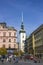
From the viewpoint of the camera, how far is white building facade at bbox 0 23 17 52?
12925cm

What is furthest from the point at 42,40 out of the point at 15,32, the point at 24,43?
the point at 24,43

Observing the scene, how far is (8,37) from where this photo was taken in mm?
130125

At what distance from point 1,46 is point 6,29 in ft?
28.3

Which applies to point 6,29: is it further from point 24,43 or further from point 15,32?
point 24,43

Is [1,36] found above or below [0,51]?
above

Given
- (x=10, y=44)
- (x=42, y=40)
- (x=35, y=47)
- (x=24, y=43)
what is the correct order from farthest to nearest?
(x=24, y=43) < (x=35, y=47) < (x=10, y=44) < (x=42, y=40)

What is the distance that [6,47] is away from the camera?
12988 cm

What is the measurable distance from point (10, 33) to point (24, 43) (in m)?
69.7

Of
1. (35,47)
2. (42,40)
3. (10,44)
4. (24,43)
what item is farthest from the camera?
(24,43)

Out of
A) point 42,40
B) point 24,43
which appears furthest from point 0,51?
point 24,43

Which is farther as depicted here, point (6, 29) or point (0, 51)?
point (6, 29)

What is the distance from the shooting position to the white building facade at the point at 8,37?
12925 centimetres

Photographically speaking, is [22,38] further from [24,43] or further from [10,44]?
[10,44]

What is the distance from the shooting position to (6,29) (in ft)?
428
